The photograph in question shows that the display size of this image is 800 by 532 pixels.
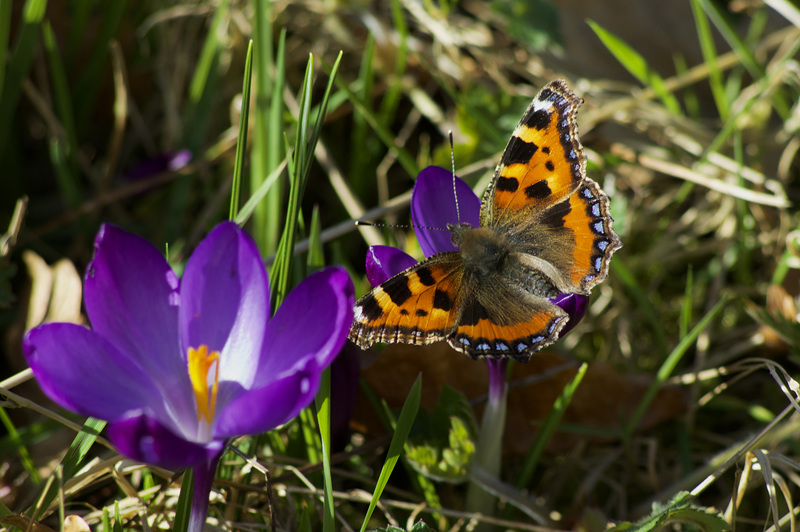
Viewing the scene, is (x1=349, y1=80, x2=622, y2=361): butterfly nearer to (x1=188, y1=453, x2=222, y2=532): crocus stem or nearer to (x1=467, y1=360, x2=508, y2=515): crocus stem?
(x1=467, y1=360, x2=508, y2=515): crocus stem

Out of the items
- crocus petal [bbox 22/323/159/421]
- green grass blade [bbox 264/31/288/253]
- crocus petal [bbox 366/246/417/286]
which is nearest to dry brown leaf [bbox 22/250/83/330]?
green grass blade [bbox 264/31/288/253]

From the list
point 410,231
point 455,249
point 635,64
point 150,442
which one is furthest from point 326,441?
point 635,64

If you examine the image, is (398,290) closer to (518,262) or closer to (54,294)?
(518,262)

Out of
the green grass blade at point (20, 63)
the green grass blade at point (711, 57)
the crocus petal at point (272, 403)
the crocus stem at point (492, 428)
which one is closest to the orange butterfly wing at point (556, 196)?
the crocus stem at point (492, 428)

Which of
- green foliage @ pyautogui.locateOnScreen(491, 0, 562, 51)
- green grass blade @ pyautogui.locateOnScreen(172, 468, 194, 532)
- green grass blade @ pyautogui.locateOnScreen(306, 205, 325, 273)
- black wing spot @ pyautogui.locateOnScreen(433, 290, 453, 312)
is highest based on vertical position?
green foliage @ pyautogui.locateOnScreen(491, 0, 562, 51)

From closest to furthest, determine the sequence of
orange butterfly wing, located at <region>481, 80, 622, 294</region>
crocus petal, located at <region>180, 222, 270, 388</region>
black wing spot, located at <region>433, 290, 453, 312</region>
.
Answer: crocus petal, located at <region>180, 222, 270, 388</region> → black wing spot, located at <region>433, 290, 453, 312</region> → orange butterfly wing, located at <region>481, 80, 622, 294</region>

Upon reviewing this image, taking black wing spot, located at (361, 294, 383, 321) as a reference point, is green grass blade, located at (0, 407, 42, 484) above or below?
below

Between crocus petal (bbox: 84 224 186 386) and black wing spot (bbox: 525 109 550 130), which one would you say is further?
black wing spot (bbox: 525 109 550 130)

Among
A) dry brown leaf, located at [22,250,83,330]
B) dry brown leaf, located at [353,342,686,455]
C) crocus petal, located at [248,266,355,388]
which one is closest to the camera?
crocus petal, located at [248,266,355,388]
